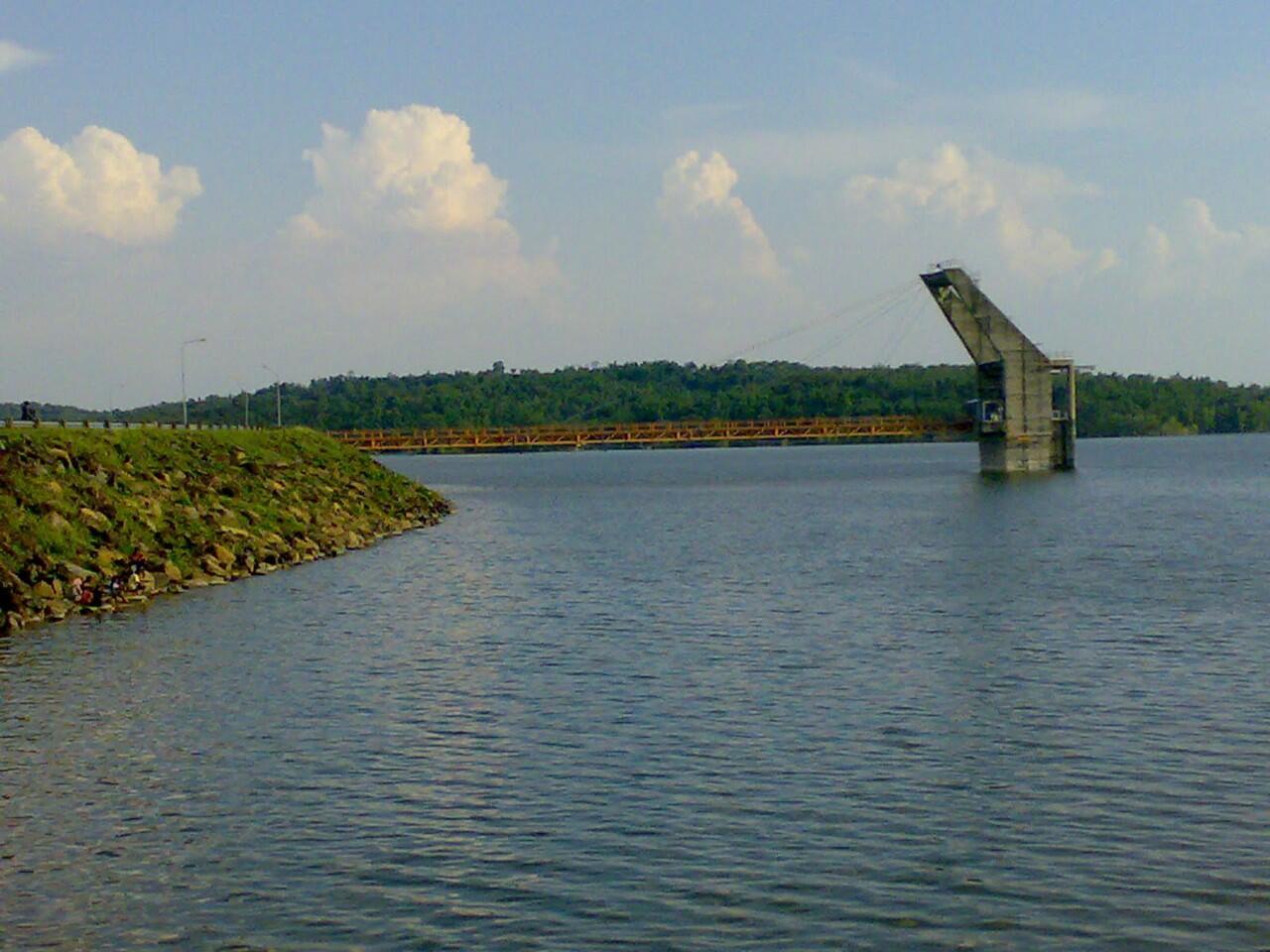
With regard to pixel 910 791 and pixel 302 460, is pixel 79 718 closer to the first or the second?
pixel 910 791

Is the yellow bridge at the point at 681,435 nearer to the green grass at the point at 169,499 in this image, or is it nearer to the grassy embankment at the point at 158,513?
the green grass at the point at 169,499

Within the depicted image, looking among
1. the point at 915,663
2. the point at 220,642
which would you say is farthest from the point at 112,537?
the point at 915,663

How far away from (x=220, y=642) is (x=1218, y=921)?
93.3 feet

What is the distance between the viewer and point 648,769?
25.2m

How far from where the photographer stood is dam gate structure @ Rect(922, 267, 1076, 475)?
137 metres

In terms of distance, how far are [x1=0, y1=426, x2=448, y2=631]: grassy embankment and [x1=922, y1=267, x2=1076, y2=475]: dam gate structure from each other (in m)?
64.0

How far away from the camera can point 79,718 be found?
97.7 feet

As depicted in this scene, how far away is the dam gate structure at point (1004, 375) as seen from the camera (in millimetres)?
137375

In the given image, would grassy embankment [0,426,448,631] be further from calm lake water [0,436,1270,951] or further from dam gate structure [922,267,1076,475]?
dam gate structure [922,267,1076,475]

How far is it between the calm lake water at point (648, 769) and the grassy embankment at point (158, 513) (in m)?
3.28

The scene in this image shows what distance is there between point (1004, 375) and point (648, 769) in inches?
4640

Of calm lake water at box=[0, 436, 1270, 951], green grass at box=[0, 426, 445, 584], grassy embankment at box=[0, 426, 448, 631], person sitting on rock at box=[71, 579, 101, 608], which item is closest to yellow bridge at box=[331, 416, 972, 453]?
green grass at box=[0, 426, 445, 584]

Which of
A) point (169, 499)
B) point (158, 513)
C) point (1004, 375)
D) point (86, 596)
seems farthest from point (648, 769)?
point (1004, 375)

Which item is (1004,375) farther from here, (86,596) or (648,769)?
(648,769)
